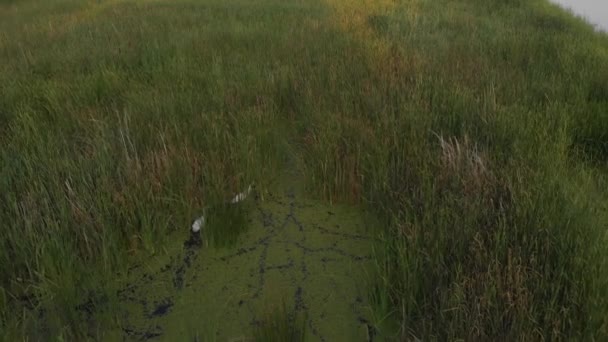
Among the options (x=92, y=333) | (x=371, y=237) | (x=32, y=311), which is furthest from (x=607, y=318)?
(x=32, y=311)

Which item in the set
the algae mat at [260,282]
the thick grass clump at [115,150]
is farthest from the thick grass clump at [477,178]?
the thick grass clump at [115,150]

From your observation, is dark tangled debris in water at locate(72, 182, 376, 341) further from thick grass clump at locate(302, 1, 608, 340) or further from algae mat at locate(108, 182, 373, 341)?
thick grass clump at locate(302, 1, 608, 340)

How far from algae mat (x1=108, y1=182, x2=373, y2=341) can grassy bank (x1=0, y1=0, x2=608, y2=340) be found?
14 cm

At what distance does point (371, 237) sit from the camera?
8.03 feet

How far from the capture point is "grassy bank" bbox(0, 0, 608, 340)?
178 centimetres

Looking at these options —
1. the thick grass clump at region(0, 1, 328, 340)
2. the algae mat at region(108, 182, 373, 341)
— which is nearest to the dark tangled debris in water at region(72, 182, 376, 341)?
the algae mat at region(108, 182, 373, 341)

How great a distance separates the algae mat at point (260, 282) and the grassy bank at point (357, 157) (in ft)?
0.47

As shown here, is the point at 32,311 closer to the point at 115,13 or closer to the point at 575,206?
the point at 575,206

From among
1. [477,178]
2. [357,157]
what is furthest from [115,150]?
[477,178]

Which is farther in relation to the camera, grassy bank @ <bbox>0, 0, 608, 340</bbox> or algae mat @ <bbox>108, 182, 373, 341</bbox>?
algae mat @ <bbox>108, 182, 373, 341</bbox>

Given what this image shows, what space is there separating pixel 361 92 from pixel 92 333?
265 centimetres

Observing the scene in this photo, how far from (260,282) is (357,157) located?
109 centimetres

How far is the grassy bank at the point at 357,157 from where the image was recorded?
1782 millimetres

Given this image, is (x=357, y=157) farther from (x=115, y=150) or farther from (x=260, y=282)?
(x=115, y=150)
